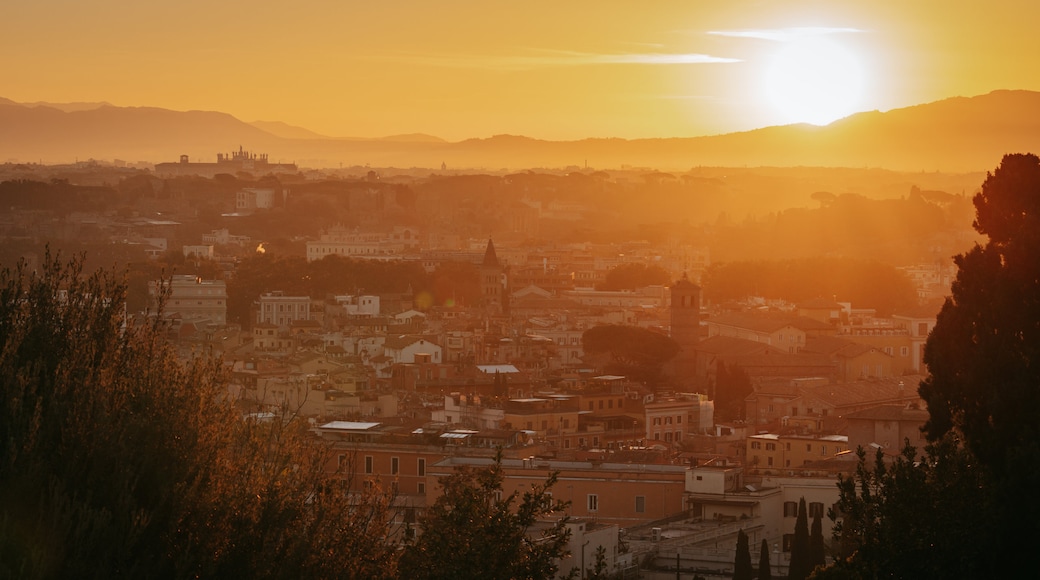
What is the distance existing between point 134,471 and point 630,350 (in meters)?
26.7

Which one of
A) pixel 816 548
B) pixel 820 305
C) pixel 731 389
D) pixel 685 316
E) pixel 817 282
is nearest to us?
pixel 816 548

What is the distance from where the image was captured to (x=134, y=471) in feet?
24.3

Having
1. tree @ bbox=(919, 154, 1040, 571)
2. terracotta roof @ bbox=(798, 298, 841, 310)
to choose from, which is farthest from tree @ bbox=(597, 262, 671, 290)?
tree @ bbox=(919, 154, 1040, 571)

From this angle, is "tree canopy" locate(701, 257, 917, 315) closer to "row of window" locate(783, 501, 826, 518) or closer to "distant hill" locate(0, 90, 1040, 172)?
"row of window" locate(783, 501, 826, 518)

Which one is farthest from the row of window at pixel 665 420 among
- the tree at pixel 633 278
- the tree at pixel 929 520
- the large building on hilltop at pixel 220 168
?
the large building on hilltop at pixel 220 168

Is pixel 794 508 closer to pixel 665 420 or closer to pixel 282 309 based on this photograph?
pixel 665 420

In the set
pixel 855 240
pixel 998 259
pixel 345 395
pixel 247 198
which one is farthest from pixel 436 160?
pixel 998 259

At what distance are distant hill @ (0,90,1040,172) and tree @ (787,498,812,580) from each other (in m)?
113

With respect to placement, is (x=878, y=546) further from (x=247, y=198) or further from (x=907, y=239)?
(x=247, y=198)

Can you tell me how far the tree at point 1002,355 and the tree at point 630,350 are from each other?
2205 cm

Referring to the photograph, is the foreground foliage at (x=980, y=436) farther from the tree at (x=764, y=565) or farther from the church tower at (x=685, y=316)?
the church tower at (x=685, y=316)

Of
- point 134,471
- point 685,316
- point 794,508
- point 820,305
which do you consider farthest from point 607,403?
point 134,471

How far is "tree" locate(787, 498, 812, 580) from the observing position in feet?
52.7

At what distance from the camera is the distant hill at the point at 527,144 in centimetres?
13775
